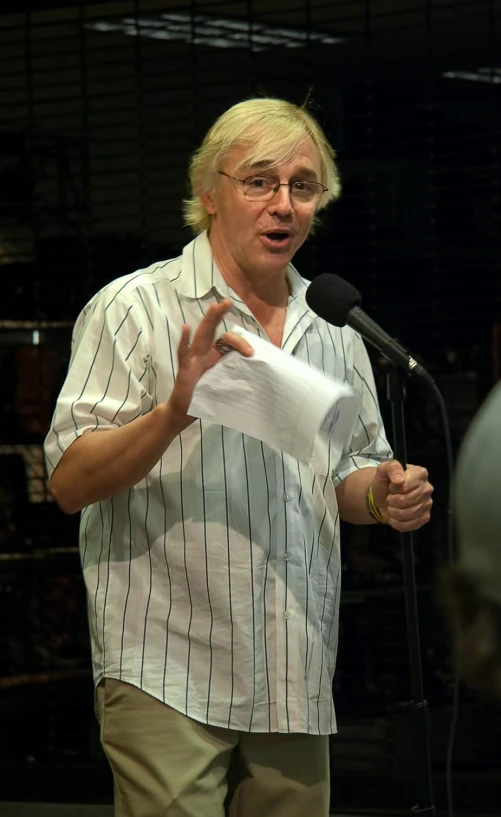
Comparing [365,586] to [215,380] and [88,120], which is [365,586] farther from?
[215,380]

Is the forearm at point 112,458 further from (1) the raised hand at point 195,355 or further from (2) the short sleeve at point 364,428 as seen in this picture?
(2) the short sleeve at point 364,428

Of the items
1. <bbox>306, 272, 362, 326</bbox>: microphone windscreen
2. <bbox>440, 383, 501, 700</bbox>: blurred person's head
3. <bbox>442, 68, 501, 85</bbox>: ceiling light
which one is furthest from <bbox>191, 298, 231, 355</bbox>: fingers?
<bbox>442, 68, 501, 85</bbox>: ceiling light

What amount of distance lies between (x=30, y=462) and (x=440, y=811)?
1858mm

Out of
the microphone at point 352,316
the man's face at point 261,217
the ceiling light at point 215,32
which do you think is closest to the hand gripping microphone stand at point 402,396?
the microphone at point 352,316

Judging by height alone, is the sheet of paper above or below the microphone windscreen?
below

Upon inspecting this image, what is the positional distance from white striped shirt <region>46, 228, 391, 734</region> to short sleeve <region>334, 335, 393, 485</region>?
0.25 metres

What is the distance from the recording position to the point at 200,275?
235 centimetres

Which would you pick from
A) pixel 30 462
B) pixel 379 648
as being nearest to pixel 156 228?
pixel 30 462

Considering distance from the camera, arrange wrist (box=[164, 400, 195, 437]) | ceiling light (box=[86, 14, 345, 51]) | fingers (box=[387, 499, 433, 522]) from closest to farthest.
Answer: wrist (box=[164, 400, 195, 437])
fingers (box=[387, 499, 433, 522])
ceiling light (box=[86, 14, 345, 51])

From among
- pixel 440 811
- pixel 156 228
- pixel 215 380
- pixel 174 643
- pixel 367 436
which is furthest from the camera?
pixel 156 228

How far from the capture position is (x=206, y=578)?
7.36 ft

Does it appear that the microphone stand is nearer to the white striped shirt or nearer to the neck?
the white striped shirt

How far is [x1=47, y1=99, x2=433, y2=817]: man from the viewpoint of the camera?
7.16 ft

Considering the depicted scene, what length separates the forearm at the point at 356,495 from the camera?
8.05 feet
